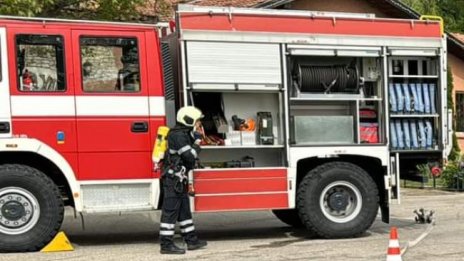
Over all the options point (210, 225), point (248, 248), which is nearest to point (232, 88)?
point (248, 248)

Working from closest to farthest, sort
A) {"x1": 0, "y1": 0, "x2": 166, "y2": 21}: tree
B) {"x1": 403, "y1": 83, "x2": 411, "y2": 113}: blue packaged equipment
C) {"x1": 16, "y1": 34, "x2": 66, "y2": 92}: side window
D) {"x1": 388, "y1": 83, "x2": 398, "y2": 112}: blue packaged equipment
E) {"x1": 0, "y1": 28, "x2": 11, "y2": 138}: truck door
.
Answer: {"x1": 0, "y1": 28, "x2": 11, "y2": 138}: truck door, {"x1": 16, "y1": 34, "x2": 66, "y2": 92}: side window, {"x1": 388, "y1": 83, "x2": 398, "y2": 112}: blue packaged equipment, {"x1": 403, "y1": 83, "x2": 411, "y2": 113}: blue packaged equipment, {"x1": 0, "y1": 0, "x2": 166, "y2": 21}: tree

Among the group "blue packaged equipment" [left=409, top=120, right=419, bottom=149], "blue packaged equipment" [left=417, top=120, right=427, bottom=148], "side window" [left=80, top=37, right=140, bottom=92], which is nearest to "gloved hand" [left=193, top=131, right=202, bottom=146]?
"side window" [left=80, top=37, right=140, bottom=92]

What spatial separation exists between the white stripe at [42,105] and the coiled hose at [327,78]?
118 inches

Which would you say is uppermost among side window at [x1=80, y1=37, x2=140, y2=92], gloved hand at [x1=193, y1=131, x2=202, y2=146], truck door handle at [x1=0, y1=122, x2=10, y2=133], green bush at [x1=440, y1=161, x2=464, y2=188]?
side window at [x1=80, y1=37, x2=140, y2=92]

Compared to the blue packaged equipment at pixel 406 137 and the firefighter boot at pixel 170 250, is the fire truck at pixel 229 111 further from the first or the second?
the firefighter boot at pixel 170 250

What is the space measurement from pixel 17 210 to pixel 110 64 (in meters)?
2.04

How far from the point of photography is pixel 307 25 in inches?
369

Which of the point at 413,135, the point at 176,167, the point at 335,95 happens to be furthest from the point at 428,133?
the point at 176,167

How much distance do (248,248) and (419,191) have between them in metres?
9.88

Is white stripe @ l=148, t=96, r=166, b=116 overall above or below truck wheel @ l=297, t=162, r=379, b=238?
above

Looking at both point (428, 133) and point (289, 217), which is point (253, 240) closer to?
point (289, 217)

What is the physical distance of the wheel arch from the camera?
8.22 meters

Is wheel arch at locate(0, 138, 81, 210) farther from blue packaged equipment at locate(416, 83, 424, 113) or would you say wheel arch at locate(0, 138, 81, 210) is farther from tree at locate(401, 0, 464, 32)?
tree at locate(401, 0, 464, 32)

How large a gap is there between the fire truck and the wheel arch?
0.05ft
